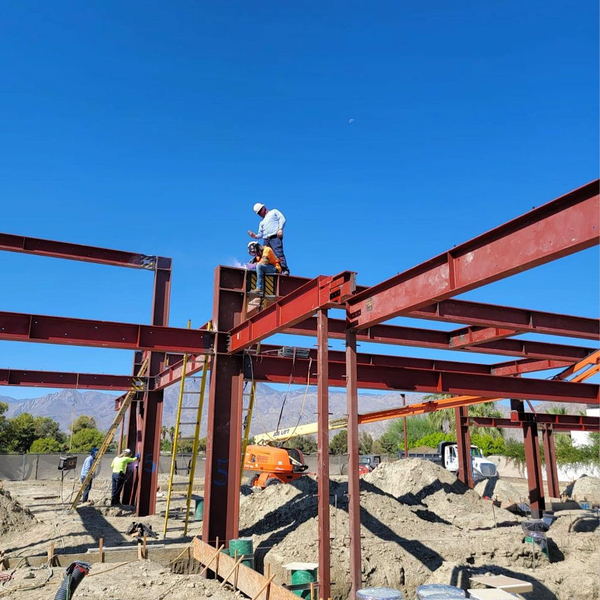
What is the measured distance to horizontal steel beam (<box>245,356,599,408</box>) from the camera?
13.2 meters

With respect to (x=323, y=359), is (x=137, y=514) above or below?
below

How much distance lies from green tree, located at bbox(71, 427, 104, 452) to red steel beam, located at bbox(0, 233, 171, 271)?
44.7 m

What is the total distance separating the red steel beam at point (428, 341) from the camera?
43.6 feet

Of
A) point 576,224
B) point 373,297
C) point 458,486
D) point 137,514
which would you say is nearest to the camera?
point 576,224

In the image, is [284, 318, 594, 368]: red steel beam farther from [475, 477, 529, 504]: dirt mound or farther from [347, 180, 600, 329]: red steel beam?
[475, 477, 529, 504]: dirt mound

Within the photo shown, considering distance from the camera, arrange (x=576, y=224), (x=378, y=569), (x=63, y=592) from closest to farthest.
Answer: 1. (x=576, y=224)
2. (x=63, y=592)
3. (x=378, y=569)

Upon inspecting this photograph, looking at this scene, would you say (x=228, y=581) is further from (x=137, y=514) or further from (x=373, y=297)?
(x=137, y=514)

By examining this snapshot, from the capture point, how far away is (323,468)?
A: 8.16m

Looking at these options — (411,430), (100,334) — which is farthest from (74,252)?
(411,430)

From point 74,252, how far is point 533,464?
720 inches

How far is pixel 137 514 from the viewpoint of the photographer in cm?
1747

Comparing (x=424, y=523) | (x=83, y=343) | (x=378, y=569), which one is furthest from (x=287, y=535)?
(x=83, y=343)

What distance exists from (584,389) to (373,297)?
33.1 ft

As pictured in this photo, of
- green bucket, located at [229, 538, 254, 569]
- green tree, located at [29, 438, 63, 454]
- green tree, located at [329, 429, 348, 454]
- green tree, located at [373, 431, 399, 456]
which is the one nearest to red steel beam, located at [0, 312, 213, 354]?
green bucket, located at [229, 538, 254, 569]
